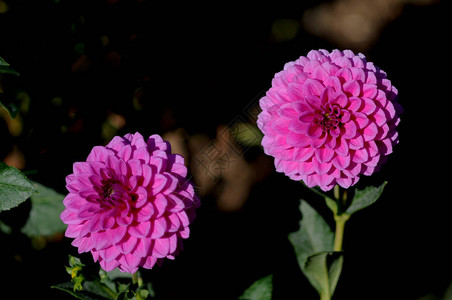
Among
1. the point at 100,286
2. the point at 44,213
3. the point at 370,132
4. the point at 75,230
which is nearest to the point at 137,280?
the point at 100,286

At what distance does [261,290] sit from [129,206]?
1.64ft

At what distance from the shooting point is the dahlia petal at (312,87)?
3.30 ft

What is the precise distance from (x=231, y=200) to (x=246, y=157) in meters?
0.19

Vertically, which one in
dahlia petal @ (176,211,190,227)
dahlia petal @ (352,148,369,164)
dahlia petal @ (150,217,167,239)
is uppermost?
dahlia petal @ (352,148,369,164)

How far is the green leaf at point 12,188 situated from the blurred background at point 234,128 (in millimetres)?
415

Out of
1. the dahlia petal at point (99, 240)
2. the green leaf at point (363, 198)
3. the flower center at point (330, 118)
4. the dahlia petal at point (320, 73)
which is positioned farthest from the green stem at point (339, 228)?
the dahlia petal at point (99, 240)

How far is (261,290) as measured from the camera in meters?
1.24

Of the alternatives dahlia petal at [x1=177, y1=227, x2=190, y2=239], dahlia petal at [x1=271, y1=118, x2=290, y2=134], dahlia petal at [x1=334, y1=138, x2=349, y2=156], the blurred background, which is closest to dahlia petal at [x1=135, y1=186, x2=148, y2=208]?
dahlia petal at [x1=177, y1=227, x2=190, y2=239]

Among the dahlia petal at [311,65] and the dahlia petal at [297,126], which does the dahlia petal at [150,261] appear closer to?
the dahlia petal at [297,126]

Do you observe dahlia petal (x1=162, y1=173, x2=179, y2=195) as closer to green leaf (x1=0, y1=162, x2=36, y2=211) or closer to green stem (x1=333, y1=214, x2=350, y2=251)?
green leaf (x1=0, y1=162, x2=36, y2=211)

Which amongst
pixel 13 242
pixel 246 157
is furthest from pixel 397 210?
pixel 13 242

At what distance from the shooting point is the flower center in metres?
1.03

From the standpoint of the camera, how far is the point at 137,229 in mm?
955

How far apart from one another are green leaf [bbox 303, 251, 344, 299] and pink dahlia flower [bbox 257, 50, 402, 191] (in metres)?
0.23
